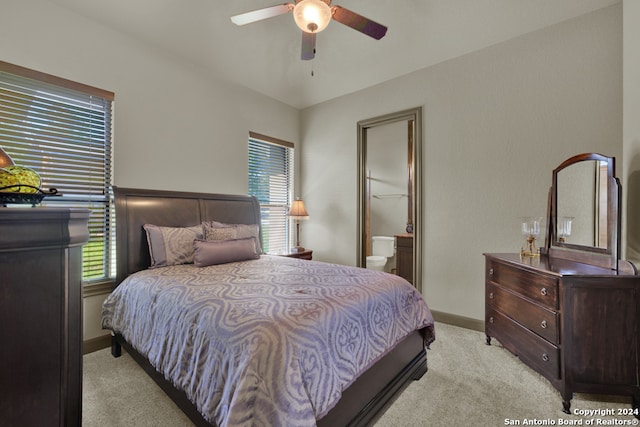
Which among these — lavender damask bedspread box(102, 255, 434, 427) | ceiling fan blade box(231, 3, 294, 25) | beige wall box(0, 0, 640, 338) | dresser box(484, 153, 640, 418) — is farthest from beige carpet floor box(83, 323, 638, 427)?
ceiling fan blade box(231, 3, 294, 25)

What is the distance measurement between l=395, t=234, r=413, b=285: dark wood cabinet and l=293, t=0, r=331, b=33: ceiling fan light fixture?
9.87 feet

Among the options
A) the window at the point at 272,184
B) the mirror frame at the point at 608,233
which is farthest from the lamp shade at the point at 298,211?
the mirror frame at the point at 608,233

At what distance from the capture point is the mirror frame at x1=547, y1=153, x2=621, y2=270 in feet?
6.03

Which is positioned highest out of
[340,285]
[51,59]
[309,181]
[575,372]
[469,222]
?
[51,59]

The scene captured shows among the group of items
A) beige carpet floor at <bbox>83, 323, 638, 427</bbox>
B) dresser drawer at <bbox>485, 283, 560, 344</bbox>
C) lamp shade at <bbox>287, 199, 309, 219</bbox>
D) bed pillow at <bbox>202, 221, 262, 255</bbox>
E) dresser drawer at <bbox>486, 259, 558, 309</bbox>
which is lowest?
beige carpet floor at <bbox>83, 323, 638, 427</bbox>

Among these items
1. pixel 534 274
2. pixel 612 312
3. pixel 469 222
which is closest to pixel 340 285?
pixel 534 274

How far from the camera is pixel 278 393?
3.50 feet

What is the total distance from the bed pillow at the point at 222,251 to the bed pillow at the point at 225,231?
17 cm

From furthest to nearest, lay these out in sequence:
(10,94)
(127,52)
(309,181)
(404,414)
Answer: (309,181) → (127,52) → (10,94) → (404,414)

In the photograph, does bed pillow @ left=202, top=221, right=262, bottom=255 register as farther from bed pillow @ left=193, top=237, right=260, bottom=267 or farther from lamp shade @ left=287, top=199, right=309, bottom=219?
lamp shade @ left=287, top=199, right=309, bottom=219

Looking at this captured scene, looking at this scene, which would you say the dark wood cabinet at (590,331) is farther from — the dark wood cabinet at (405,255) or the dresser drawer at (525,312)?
the dark wood cabinet at (405,255)

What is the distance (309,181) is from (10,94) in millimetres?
3237

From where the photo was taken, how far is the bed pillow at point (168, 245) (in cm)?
251

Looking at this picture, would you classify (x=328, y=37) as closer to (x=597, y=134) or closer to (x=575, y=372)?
(x=597, y=134)
